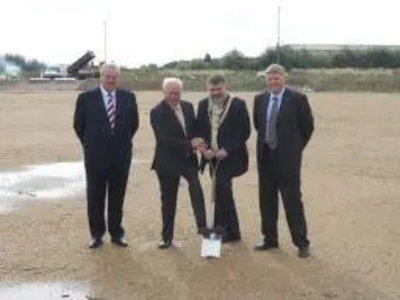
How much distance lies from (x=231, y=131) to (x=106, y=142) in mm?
1287

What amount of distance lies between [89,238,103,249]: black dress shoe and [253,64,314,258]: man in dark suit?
65.2 inches

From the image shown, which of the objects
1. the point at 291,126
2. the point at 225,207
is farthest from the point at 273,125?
the point at 225,207

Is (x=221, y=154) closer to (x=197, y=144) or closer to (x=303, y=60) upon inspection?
(x=197, y=144)

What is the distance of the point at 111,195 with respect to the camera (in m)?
9.71

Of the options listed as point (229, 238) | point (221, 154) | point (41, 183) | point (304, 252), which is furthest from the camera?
point (41, 183)

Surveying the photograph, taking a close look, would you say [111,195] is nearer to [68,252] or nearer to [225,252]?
[68,252]

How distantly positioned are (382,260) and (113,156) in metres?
2.89

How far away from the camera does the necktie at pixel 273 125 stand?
9.19 meters

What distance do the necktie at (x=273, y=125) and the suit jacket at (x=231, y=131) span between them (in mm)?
377

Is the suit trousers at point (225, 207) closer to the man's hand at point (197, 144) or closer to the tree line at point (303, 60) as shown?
the man's hand at point (197, 144)

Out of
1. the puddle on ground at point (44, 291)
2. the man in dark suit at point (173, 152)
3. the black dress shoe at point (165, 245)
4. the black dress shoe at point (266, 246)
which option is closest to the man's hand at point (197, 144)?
the man in dark suit at point (173, 152)

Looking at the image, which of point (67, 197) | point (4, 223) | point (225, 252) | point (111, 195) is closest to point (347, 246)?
point (225, 252)

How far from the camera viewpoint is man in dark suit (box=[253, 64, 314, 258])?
9.16 metres

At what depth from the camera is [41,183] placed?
48.9ft
